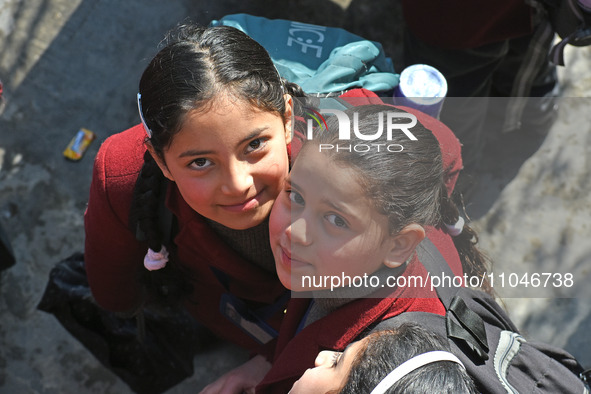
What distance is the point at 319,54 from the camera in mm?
2141

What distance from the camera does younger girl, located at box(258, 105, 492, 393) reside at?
1.31 meters

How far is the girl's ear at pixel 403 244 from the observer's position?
4.42 feet

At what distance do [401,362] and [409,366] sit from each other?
0.02m

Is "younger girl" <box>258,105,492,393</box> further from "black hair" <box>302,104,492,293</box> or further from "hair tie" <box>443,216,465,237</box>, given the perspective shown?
"hair tie" <box>443,216,465,237</box>

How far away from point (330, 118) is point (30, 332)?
6.81 feet

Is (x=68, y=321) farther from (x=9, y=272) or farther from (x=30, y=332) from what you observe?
(x=9, y=272)

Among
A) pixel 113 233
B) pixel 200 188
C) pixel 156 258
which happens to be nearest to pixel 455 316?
pixel 200 188

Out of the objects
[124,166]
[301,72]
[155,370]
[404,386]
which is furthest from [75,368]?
[404,386]

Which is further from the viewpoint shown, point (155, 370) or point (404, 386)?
point (155, 370)

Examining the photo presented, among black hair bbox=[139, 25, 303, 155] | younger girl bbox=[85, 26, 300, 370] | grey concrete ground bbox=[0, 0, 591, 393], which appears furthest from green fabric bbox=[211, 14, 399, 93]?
grey concrete ground bbox=[0, 0, 591, 393]

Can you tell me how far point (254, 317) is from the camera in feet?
6.91

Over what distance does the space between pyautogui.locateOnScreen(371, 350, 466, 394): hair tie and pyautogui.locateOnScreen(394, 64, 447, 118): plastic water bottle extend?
46.1 inches

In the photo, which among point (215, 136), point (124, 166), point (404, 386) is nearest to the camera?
point (404, 386)

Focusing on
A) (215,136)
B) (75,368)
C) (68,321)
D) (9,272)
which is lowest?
(75,368)
